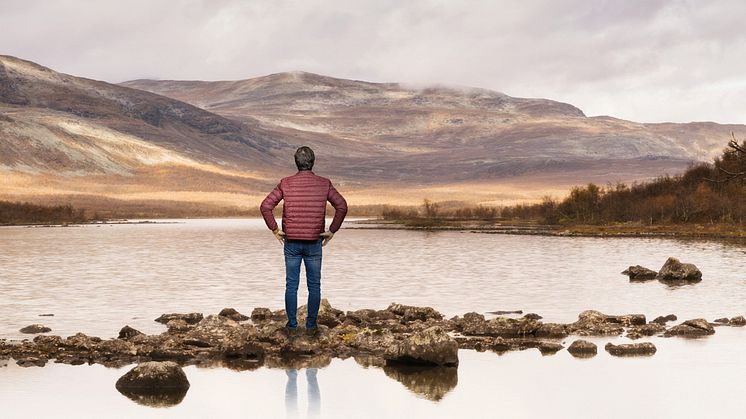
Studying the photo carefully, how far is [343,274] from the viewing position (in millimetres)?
38000

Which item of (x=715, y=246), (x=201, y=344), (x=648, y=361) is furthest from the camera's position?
(x=715, y=246)

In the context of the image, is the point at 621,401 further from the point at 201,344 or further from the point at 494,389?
the point at 201,344

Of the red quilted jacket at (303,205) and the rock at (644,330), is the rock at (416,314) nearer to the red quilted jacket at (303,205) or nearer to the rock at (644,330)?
the rock at (644,330)

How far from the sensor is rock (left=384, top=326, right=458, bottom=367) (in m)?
14.5

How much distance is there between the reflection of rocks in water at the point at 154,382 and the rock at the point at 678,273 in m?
23.3

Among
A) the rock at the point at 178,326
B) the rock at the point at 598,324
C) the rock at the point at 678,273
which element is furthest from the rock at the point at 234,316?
the rock at the point at 678,273

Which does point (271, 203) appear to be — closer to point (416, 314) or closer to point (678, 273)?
point (416, 314)

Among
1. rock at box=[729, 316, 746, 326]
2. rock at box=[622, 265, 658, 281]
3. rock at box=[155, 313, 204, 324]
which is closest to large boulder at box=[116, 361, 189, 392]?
rock at box=[155, 313, 204, 324]

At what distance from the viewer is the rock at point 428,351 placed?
1447 centimetres

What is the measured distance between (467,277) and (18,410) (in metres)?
25.6

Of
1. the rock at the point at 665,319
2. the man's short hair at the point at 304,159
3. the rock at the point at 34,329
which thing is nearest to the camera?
the man's short hair at the point at 304,159

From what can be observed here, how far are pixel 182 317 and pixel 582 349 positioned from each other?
917cm

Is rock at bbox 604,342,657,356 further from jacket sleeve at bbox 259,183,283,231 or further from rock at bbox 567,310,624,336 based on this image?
jacket sleeve at bbox 259,183,283,231

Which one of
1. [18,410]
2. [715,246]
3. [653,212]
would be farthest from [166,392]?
[653,212]
